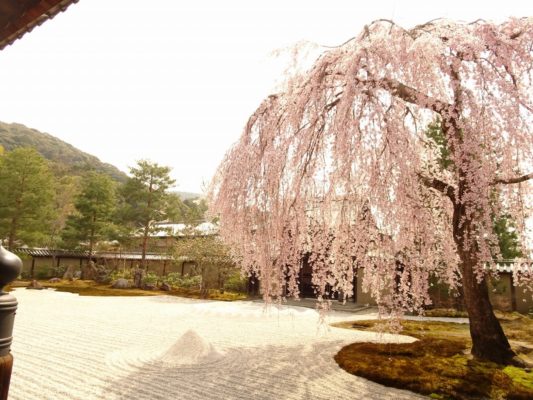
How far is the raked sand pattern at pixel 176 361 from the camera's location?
5.08m

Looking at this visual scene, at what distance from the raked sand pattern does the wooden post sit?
157 inches

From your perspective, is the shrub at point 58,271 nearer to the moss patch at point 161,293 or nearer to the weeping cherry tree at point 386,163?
the moss patch at point 161,293

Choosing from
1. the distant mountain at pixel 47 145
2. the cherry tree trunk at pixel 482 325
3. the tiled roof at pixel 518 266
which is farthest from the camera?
the distant mountain at pixel 47 145

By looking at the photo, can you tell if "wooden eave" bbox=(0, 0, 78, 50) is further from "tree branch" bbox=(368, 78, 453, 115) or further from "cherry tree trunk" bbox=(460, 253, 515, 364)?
"cherry tree trunk" bbox=(460, 253, 515, 364)

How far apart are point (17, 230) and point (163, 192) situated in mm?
10579

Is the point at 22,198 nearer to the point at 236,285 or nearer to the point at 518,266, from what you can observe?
the point at 236,285

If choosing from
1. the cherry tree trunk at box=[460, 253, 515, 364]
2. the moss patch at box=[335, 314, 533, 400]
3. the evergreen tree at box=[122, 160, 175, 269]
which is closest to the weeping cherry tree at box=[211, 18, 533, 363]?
the cherry tree trunk at box=[460, 253, 515, 364]

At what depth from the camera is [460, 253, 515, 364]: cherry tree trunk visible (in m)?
7.05

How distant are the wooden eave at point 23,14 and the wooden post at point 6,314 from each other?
107 inches

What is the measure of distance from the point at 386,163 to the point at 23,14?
487 cm

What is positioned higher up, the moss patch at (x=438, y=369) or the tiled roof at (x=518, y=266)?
the tiled roof at (x=518, y=266)

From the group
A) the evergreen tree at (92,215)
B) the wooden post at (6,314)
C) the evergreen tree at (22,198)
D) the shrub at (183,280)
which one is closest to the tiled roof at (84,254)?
the evergreen tree at (92,215)

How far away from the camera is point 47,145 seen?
322 ft

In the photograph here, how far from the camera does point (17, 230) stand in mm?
24719
